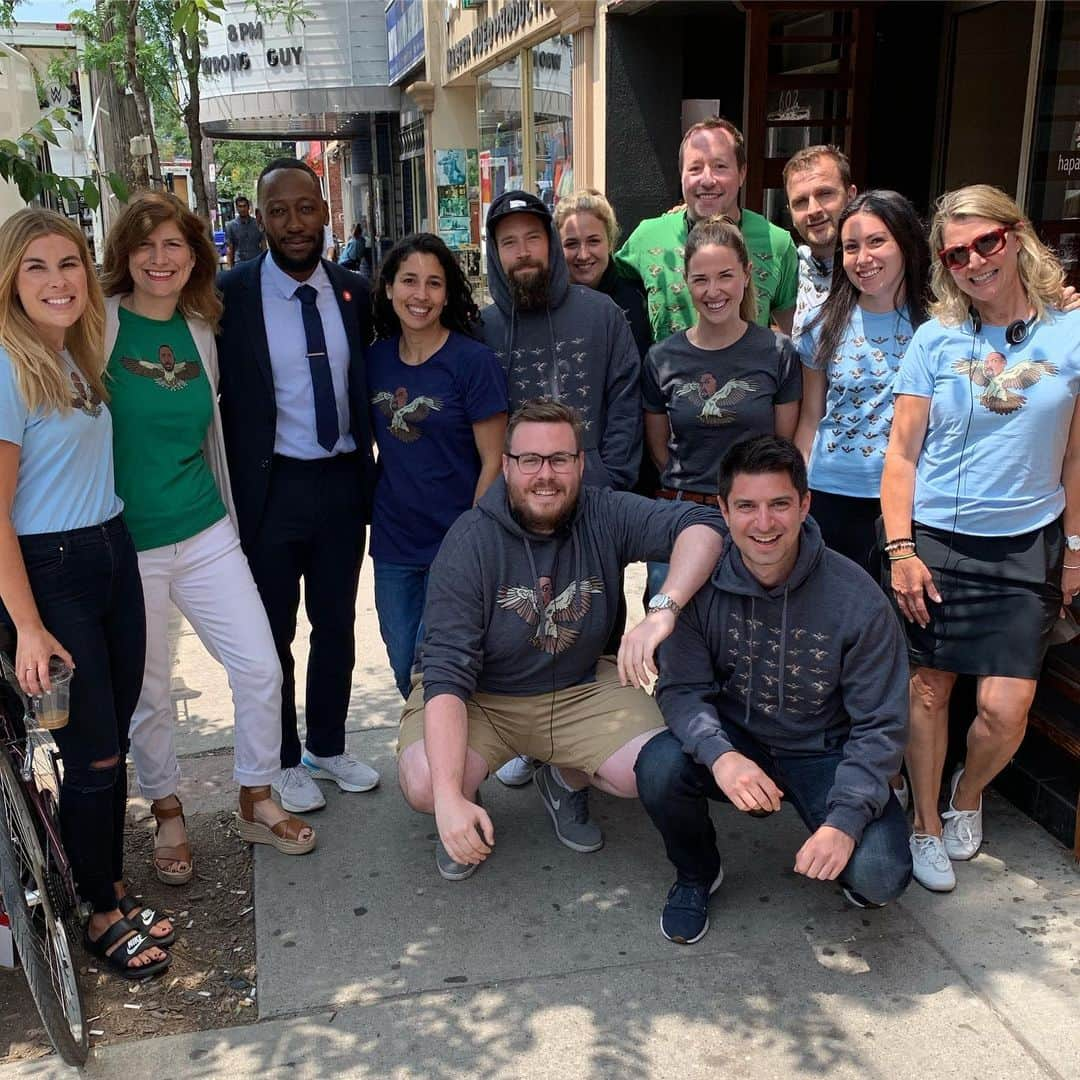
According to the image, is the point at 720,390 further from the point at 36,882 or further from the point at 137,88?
the point at 137,88

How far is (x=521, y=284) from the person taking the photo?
12.1 feet

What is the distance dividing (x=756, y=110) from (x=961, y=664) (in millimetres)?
5088

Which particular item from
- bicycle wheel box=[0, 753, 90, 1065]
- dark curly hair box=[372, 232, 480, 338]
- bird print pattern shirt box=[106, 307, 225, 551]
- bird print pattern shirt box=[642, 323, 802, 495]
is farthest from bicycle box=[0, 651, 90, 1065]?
bird print pattern shirt box=[642, 323, 802, 495]

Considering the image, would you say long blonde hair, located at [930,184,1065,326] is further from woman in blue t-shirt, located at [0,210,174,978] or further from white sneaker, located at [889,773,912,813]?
woman in blue t-shirt, located at [0,210,174,978]

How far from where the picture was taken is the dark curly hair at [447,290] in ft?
11.9

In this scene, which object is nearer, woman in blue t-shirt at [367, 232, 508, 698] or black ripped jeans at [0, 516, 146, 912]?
black ripped jeans at [0, 516, 146, 912]

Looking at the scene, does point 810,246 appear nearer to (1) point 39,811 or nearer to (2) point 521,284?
(2) point 521,284

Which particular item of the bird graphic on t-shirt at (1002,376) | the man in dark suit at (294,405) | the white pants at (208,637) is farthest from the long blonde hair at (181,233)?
the bird graphic on t-shirt at (1002,376)

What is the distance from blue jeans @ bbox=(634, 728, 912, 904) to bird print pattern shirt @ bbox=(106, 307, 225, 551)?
4.91 feet

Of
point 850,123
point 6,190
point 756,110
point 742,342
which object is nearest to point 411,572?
point 742,342

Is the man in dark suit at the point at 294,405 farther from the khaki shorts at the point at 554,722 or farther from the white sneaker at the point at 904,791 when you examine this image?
the white sneaker at the point at 904,791

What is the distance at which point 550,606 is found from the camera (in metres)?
3.36

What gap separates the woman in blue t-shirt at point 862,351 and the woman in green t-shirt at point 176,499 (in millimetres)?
1827

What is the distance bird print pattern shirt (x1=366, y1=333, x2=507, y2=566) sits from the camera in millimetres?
3629
